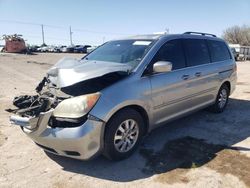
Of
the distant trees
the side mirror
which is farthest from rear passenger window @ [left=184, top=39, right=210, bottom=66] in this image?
the distant trees

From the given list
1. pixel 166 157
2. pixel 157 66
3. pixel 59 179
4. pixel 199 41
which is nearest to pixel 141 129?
pixel 166 157

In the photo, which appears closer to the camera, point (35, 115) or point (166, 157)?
point (35, 115)

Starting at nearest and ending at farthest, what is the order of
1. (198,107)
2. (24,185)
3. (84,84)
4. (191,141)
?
1. (24,185)
2. (84,84)
3. (191,141)
4. (198,107)

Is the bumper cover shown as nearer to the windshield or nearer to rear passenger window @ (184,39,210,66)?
the windshield

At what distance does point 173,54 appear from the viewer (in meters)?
5.33

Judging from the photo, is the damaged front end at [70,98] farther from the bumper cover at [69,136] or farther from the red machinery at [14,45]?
the red machinery at [14,45]

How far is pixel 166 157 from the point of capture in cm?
455

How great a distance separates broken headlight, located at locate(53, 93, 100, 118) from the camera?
12.7 feet

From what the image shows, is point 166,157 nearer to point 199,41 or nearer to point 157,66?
point 157,66

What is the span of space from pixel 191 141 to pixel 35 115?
2616 millimetres

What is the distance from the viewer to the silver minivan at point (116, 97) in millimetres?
3916

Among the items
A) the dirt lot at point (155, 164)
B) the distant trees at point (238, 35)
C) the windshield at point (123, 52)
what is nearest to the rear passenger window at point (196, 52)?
the windshield at point (123, 52)

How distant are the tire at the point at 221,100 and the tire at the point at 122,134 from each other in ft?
9.22

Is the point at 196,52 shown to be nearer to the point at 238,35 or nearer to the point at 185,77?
the point at 185,77
